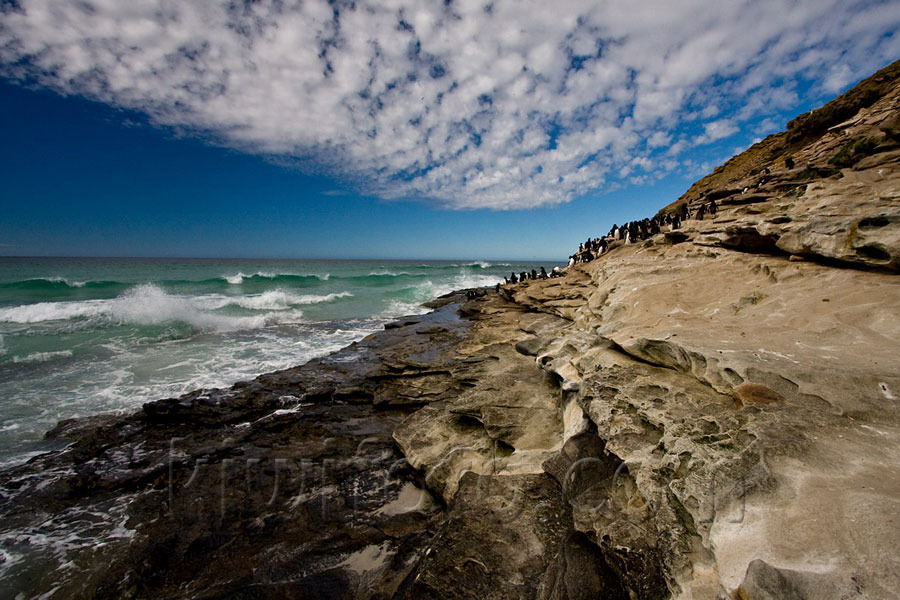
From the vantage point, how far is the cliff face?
7.89ft

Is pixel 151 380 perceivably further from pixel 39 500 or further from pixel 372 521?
pixel 372 521

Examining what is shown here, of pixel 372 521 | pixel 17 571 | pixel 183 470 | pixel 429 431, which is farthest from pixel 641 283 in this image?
pixel 17 571

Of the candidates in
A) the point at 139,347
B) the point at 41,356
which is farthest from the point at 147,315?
the point at 41,356

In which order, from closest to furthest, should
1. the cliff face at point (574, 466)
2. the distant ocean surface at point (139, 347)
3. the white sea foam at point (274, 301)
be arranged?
the cliff face at point (574, 466)
the distant ocean surface at point (139, 347)
the white sea foam at point (274, 301)

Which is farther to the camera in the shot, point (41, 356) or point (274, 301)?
point (274, 301)

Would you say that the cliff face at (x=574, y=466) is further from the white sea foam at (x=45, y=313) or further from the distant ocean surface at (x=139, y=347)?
the white sea foam at (x=45, y=313)

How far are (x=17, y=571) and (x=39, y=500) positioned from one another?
1.52m

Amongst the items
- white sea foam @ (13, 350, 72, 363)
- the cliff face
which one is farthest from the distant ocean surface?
the cliff face

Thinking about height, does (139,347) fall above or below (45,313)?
below

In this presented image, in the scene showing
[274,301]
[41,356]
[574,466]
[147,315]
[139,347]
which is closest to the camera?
[574,466]

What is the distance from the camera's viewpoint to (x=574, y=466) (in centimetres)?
394

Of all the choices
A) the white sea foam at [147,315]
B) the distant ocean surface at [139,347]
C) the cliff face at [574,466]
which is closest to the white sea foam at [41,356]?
the distant ocean surface at [139,347]

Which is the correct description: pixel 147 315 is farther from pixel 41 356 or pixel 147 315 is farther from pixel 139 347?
pixel 41 356

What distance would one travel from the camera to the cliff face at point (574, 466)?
2404mm
